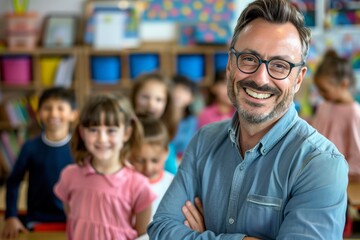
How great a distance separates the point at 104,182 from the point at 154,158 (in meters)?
0.45

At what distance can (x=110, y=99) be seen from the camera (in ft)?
8.82

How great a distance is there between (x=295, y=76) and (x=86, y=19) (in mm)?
5190

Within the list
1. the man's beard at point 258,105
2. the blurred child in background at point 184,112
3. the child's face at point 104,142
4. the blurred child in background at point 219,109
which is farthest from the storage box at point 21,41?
the man's beard at point 258,105

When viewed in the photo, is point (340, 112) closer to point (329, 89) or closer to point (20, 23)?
point (329, 89)

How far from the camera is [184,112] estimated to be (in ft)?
16.4

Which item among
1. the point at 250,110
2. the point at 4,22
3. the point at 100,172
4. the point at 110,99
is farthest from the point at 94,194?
the point at 4,22

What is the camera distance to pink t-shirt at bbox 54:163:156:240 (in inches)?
97.6

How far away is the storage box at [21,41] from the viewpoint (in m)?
6.36

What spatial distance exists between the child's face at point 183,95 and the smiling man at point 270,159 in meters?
3.16

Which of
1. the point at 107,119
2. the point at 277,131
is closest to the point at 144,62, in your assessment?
the point at 107,119

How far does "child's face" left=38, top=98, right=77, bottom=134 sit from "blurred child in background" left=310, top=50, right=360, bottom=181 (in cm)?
158

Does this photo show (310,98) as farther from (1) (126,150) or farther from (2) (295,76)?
(2) (295,76)

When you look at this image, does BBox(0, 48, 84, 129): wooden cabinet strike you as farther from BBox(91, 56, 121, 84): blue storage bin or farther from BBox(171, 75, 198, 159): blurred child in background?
BBox(171, 75, 198, 159): blurred child in background

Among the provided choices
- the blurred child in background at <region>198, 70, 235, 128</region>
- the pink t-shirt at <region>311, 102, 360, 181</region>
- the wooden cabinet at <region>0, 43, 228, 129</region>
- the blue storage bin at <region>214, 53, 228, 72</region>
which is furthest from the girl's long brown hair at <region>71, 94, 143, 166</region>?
the blue storage bin at <region>214, 53, 228, 72</region>
